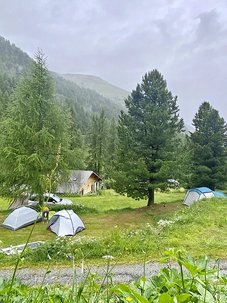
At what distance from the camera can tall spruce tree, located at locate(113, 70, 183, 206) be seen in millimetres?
24406

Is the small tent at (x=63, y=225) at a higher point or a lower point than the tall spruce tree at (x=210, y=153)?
lower

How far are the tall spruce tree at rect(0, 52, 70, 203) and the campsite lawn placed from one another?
3.77 metres

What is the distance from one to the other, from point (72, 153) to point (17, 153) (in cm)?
408

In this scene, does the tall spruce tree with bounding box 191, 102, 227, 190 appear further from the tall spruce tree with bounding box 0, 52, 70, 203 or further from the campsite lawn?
the tall spruce tree with bounding box 0, 52, 70, 203

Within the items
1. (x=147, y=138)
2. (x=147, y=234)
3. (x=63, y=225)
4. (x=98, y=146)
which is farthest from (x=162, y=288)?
(x=98, y=146)

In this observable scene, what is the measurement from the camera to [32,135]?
22.2 m

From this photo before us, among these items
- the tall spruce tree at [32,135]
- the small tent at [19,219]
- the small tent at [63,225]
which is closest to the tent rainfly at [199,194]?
the tall spruce tree at [32,135]

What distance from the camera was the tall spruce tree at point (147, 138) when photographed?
2441 cm

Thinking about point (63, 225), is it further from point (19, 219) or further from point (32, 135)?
point (32, 135)

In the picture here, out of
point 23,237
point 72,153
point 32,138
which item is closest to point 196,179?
point 72,153

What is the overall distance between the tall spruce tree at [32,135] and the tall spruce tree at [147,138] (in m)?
4.73

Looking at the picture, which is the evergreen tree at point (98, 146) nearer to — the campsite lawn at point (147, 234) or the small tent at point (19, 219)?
the campsite lawn at point (147, 234)

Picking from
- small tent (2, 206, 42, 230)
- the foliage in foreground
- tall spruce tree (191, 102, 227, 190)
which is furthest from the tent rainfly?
the foliage in foreground

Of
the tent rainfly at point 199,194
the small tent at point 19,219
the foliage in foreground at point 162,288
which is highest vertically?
the foliage in foreground at point 162,288
